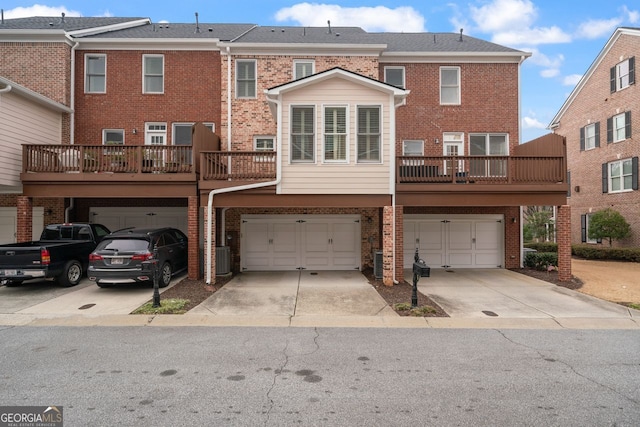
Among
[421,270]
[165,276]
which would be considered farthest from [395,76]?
[165,276]

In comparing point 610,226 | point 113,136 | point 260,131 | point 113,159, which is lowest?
point 610,226

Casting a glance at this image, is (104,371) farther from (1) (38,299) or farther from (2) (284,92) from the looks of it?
(2) (284,92)

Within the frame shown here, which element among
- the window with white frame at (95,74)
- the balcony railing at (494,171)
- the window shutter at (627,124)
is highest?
the window with white frame at (95,74)

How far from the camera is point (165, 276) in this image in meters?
9.85

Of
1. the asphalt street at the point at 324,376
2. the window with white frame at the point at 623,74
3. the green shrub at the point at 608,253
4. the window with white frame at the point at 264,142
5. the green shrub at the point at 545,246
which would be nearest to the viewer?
the asphalt street at the point at 324,376

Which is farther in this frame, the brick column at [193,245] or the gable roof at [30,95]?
the gable roof at [30,95]

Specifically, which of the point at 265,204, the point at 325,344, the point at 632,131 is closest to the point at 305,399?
the point at 325,344

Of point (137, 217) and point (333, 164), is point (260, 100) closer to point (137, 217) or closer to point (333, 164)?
point (333, 164)

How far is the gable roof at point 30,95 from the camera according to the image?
1071 cm

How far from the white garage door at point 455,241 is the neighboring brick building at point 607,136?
30.3 ft

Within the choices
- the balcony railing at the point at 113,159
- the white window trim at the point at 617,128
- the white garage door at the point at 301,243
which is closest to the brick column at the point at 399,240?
the white garage door at the point at 301,243

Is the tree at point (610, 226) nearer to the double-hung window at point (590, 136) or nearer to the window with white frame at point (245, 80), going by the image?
the double-hung window at point (590, 136)

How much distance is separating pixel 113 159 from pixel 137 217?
3534 millimetres

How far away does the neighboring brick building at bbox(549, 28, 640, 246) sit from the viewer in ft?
57.9
